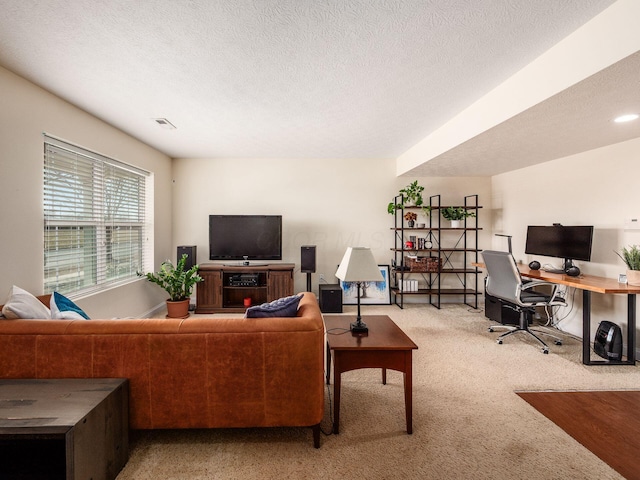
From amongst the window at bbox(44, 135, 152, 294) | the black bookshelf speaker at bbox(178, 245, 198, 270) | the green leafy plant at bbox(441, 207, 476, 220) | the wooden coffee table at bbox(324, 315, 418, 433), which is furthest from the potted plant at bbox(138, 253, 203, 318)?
the green leafy plant at bbox(441, 207, 476, 220)

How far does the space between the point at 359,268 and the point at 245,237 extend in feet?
10.5

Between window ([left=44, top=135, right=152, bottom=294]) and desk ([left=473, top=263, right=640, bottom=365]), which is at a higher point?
window ([left=44, top=135, right=152, bottom=294])

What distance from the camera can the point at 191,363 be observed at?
1783mm

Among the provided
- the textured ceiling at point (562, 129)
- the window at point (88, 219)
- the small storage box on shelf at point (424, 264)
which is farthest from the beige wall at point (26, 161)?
the small storage box on shelf at point (424, 264)

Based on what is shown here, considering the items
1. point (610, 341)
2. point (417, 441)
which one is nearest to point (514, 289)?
point (610, 341)

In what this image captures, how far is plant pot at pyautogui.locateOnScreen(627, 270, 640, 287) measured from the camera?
118 inches

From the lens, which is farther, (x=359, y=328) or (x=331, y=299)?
(x=331, y=299)

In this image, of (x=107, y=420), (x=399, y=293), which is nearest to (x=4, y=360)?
(x=107, y=420)

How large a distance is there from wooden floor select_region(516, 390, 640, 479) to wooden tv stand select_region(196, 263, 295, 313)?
125 inches

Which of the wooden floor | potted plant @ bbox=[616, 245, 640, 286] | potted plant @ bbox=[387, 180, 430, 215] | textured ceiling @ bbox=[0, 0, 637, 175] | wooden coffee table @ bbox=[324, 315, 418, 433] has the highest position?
textured ceiling @ bbox=[0, 0, 637, 175]

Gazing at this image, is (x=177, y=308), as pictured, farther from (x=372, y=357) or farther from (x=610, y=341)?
(x=610, y=341)

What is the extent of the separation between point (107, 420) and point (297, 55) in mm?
2384

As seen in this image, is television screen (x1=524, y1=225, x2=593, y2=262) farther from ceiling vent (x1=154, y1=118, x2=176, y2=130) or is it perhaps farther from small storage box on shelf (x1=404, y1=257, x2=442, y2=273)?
ceiling vent (x1=154, y1=118, x2=176, y2=130)

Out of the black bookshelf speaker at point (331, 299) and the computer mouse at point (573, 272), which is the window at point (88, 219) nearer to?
the black bookshelf speaker at point (331, 299)
